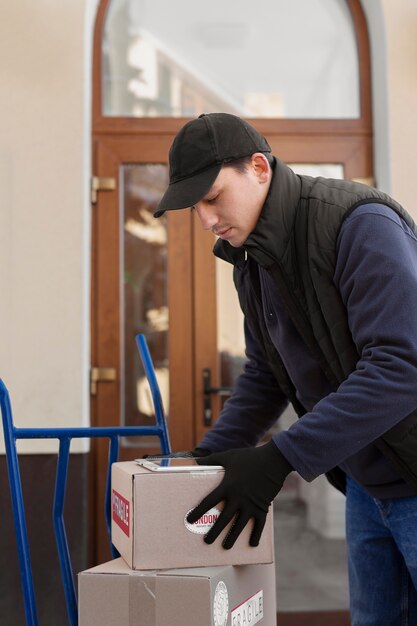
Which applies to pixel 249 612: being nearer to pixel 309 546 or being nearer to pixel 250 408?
Answer: pixel 250 408

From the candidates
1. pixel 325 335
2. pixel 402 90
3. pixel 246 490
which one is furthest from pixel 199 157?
pixel 402 90

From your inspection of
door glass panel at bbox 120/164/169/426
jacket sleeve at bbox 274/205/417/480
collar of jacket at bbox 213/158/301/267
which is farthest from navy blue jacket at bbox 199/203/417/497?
door glass panel at bbox 120/164/169/426

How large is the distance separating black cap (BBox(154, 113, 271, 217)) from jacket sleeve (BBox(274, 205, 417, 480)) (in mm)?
295

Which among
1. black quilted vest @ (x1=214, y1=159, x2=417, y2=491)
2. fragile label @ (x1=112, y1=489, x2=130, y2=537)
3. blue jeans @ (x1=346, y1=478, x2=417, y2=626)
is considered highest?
black quilted vest @ (x1=214, y1=159, x2=417, y2=491)

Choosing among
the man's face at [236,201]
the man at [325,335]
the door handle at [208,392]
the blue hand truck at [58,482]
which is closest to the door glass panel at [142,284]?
the door handle at [208,392]

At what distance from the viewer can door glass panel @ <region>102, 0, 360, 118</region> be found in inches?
132

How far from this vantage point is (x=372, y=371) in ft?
4.14

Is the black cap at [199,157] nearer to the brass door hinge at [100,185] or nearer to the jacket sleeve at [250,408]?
the jacket sleeve at [250,408]

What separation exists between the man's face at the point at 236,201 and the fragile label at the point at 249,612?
2.22ft

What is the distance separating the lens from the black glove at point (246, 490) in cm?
127

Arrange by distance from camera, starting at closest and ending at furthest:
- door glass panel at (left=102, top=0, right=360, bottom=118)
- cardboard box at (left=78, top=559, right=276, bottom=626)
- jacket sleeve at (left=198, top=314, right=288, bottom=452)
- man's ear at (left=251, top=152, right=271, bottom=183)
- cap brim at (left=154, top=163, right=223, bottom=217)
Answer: cardboard box at (left=78, top=559, right=276, bottom=626), cap brim at (left=154, top=163, right=223, bottom=217), man's ear at (left=251, top=152, right=271, bottom=183), jacket sleeve at (left=198, top=314, right=288, bottom=452), door glass panel at (left=102, top=0, right=360, bottom=118)

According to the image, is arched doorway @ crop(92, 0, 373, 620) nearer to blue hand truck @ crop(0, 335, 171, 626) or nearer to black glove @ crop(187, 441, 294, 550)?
blue hand truck @ crop(0, 335, 171, 626)

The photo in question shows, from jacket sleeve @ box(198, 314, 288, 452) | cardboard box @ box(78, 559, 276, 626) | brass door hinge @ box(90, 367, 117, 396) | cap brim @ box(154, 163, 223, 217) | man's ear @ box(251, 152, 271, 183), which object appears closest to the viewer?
cardboard box @ box(78, 559, 276, 626)

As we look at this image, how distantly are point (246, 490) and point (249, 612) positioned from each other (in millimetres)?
264
